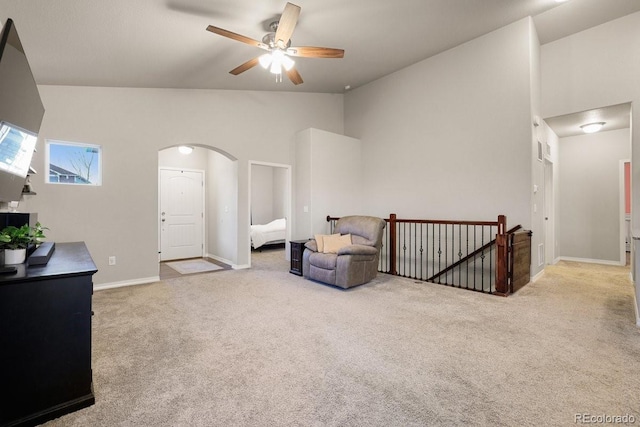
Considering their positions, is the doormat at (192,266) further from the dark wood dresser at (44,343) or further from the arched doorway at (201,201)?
the dark wood dresser at (44,343)

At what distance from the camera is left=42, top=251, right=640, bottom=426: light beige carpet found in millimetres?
1673

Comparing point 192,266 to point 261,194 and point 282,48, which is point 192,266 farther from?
point 282,48

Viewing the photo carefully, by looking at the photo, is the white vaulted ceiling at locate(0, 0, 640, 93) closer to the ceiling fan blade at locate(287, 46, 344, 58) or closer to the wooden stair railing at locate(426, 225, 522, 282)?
the ceiling fan blade at locate(287, 46, 344, 58)

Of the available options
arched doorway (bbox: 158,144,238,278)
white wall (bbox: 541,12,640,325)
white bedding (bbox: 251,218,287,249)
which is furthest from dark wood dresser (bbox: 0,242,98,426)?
white wall (bbox: 541,12,640,325)

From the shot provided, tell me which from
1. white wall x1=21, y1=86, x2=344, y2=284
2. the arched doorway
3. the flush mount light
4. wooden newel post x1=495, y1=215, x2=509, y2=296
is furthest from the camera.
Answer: the arched doorway

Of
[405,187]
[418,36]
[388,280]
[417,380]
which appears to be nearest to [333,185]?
[405,187]

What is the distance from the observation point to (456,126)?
4.89 metres

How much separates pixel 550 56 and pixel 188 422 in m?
6.43

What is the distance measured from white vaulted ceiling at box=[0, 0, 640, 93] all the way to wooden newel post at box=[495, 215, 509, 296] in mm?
2713

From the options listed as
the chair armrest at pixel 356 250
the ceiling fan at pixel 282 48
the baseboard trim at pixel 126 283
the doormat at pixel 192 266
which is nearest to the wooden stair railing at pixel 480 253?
the chair armrest at pixel 356 250

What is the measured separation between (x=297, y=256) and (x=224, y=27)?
3307 mm

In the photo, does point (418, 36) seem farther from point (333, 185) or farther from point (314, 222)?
point (314, 222)

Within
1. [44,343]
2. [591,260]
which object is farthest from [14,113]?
[591,260]

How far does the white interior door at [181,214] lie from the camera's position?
639 centimetres
